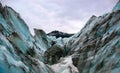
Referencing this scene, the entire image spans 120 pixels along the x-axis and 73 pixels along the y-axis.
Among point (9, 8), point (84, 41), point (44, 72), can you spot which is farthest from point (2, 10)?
point (84, 41)

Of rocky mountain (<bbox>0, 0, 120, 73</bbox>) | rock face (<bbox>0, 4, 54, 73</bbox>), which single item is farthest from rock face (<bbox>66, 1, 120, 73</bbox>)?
rock face (<bbox>0, 4, 54, 73</bbox>)

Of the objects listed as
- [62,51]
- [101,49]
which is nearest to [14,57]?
[101,49]

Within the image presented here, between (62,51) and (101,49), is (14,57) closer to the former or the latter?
(101,49)

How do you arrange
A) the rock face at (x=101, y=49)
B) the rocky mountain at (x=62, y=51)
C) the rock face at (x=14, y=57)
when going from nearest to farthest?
the rock face at (x=14, y=57) < the rocky mountain at (x=62, y=51) < the rock face at (x=101, y=49)

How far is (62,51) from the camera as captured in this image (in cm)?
3831

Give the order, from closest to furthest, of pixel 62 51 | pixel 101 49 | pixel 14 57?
pixel 14 57
pixel 101 49
pixel 62 51

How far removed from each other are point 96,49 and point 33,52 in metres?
5.94

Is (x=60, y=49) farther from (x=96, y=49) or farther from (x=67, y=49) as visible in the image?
(x=96, y=49)

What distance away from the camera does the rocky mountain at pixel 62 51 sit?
61.6ft

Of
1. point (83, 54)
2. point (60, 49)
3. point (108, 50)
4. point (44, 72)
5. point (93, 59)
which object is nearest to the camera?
point (44, 72)

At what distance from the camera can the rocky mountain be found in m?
18.8

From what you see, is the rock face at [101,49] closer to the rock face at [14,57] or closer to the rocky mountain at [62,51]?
the rocky mountain at [62,51]

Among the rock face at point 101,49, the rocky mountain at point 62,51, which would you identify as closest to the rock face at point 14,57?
the rocky mountain at point 62,51

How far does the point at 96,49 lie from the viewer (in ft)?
96.3
